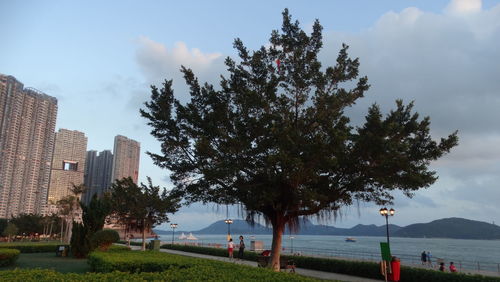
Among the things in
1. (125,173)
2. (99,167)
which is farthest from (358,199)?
(99,167)

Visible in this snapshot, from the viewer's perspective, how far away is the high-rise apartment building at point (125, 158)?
112188 millimetres

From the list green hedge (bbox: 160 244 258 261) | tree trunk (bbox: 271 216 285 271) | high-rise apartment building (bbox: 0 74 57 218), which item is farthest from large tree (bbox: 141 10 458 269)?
high-rise apartment building (bbox: 0 74 57 218)

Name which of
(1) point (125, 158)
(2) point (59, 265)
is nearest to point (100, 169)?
(1) point (125, 158)

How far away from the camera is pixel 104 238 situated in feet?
70.5

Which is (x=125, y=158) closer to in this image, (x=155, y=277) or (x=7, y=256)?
(x=7, y=256)

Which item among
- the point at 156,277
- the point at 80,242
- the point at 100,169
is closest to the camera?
the point at 156,277

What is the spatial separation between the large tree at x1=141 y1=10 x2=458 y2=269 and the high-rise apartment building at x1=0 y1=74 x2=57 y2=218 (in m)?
80.6

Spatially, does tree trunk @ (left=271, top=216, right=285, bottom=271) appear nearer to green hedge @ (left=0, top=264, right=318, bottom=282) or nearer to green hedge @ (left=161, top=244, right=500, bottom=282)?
green hedge @ (left=161, top=244, right=500, bottom=282)

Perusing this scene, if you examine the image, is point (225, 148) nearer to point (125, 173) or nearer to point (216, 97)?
point (216, 97)

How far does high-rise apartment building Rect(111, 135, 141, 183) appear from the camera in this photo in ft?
368

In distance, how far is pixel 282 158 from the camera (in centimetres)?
1447

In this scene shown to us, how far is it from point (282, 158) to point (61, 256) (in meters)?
19.7

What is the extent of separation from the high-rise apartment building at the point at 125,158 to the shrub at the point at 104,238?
93.8m

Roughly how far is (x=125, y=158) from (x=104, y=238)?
98.3 metres
